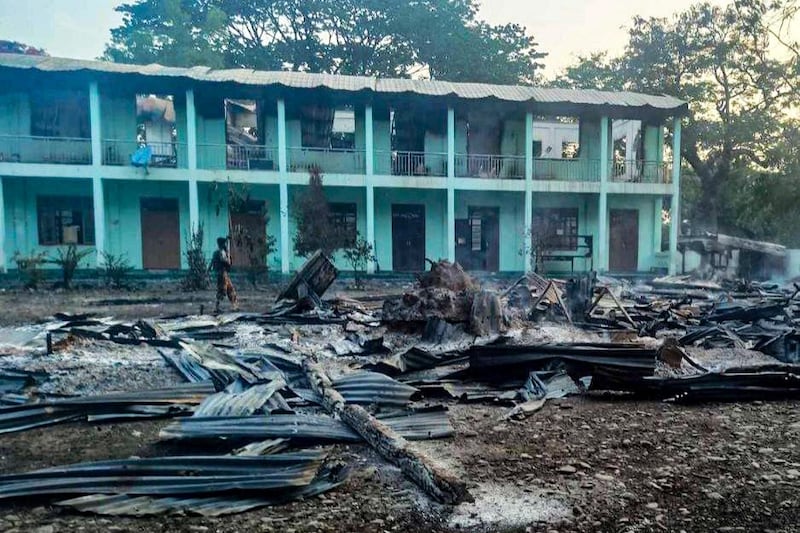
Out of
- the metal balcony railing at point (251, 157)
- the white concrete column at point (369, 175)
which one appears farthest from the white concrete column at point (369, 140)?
the metal balcony railing at point (251, 157)

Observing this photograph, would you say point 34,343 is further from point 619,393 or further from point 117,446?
point 619,393

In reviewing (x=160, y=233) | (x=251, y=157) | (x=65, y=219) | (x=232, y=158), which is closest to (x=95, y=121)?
(x=65, y=219)

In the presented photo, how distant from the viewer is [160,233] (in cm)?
1820

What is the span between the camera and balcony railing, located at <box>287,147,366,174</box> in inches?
728

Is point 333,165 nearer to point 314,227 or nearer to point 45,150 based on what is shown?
point 314,227

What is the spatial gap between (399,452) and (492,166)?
17.4m

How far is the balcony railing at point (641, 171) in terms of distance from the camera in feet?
66.4

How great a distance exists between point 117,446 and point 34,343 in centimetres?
448

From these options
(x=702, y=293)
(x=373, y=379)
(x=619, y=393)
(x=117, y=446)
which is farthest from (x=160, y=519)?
(x=702, y=293)

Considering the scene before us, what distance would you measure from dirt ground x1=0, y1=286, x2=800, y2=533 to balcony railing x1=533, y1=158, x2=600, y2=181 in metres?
16.0

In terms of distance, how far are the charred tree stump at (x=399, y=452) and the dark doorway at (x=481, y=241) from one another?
1604cm

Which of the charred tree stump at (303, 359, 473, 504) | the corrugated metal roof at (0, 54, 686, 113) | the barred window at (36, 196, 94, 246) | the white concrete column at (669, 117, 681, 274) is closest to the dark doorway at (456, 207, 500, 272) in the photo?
the corrugated metal roof at (0, 54, 686, 113)

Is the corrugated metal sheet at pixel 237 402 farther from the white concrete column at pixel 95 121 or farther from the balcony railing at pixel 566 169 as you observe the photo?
the balcony railing at pixel 566 169

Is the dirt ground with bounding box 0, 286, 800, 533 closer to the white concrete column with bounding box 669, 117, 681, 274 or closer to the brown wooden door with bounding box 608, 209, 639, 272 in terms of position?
the white concrete column with bounding box 669, 117, 681, 274
